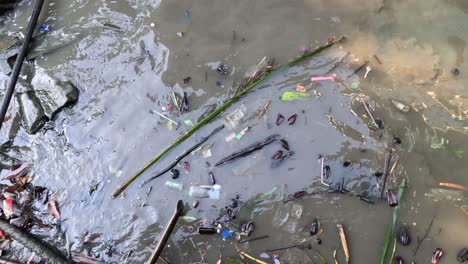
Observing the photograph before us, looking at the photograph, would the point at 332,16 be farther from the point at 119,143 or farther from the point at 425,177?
the point at 119,143

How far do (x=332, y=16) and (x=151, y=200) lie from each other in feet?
9.10

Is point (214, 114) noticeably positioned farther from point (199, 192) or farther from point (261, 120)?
point (199, 192)

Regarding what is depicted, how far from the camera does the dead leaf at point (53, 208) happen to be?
4.16 m

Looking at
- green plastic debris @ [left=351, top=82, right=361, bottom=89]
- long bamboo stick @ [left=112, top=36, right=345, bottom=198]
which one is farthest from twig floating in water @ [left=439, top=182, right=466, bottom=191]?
long bamboo stick @ [left=112, top=36, right=345, bottom=198]

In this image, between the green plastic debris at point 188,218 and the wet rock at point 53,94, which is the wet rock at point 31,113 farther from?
the green plastic debris at point 188,218

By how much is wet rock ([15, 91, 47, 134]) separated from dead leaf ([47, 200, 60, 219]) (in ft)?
2.77

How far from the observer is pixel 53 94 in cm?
456

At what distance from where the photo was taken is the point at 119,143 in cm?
436

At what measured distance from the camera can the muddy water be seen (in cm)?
390

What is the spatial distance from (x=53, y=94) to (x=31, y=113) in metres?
0.31

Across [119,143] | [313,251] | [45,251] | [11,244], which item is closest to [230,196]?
[313,251]

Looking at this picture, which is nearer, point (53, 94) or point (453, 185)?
point (453, 185)

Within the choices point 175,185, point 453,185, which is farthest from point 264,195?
point 453,185

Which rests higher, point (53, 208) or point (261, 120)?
point (261, 120)
